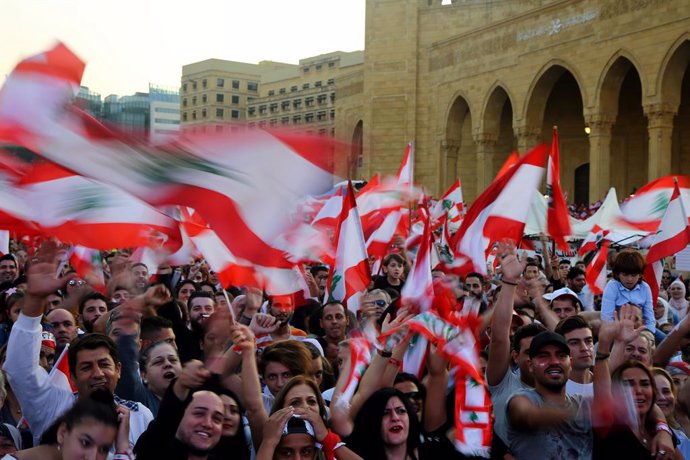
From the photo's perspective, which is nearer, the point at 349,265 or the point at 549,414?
the point at 549,414

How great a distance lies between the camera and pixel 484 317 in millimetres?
6152

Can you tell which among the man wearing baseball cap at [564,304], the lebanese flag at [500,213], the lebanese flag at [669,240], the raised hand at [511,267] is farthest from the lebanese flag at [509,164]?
the raised hand at [511,267]

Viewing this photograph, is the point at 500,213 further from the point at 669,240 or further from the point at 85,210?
the point at 85,210

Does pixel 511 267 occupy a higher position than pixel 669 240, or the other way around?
pixel 669 240

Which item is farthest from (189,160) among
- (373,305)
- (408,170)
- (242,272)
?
(408,170)

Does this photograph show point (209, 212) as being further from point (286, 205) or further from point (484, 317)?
point (484, 317)

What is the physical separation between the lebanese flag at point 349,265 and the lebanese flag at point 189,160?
11.0 feet

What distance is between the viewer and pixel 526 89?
31297 millimetres

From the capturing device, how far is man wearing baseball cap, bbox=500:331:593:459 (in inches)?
176

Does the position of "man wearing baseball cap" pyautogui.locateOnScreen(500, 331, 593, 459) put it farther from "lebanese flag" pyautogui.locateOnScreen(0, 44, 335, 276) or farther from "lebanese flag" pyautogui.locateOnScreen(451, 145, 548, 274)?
"lebanese flag" pyautogui.locateOnScreen(451, 145, 548, 274)

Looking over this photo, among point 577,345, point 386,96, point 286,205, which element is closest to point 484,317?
point 577,345

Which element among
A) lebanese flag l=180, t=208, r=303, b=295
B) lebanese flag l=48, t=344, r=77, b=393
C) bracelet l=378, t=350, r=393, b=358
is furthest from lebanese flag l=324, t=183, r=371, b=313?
lebanese flag l=48, t=344, r=77, b=393

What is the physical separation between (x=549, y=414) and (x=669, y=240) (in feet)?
20.4

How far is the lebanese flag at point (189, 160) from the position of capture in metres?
4.32
